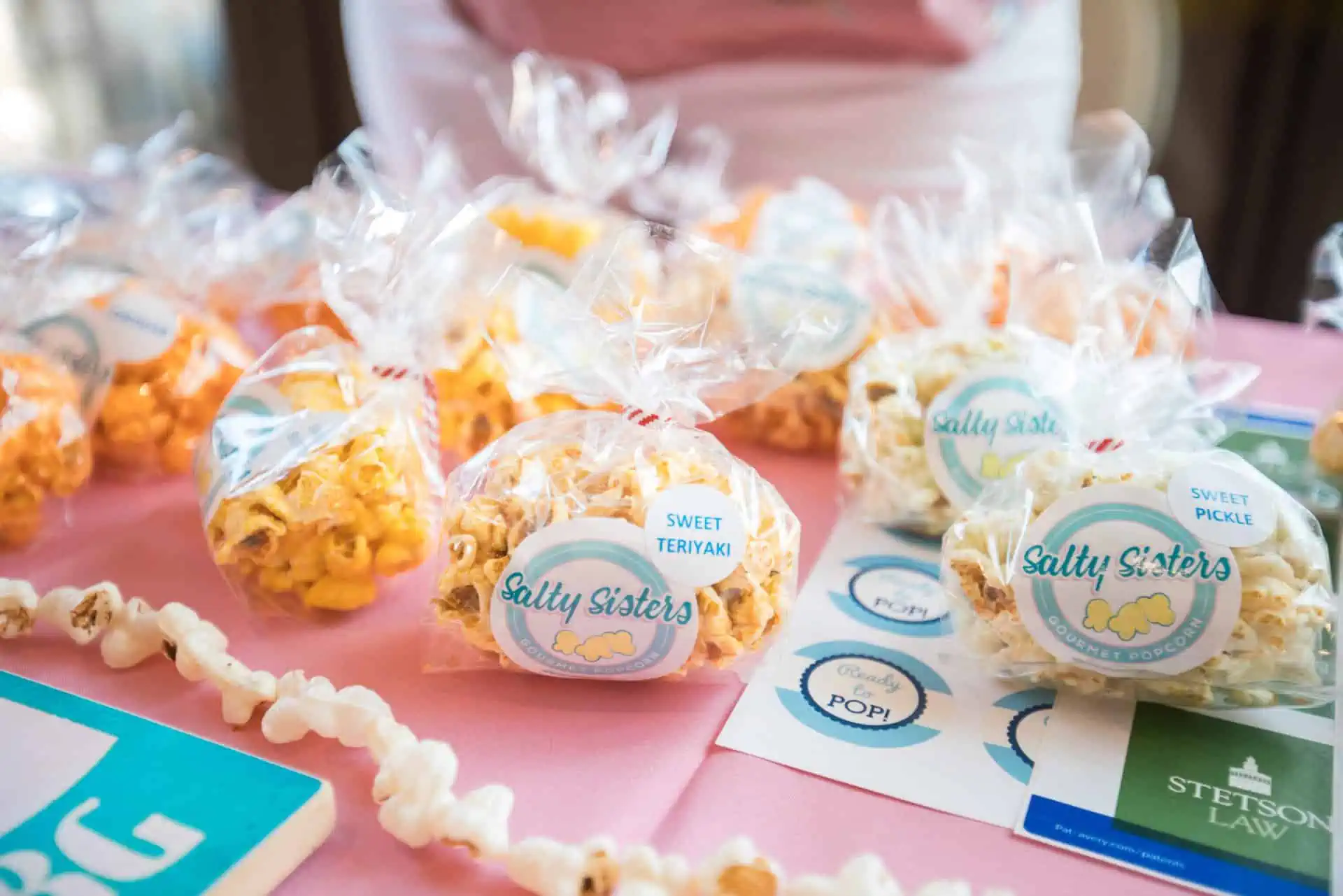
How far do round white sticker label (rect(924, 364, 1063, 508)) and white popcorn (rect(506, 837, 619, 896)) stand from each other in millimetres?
430

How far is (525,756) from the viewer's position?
69 cm

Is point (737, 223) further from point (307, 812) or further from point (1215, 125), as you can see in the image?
point (1215, 125)

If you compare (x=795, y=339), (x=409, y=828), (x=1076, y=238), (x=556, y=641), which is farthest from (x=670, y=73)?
(x=409, y=828)

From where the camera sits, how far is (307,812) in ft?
1.98

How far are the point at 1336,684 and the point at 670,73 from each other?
3.84ft

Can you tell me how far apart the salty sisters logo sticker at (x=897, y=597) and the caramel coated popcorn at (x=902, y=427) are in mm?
44

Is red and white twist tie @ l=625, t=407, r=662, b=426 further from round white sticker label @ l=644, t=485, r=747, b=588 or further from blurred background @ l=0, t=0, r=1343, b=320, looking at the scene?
blurred background @ l=0, t=0, r=1343, b=320

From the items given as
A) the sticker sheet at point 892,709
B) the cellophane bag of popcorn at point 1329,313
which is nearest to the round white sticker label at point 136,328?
the sticker sheet at point 892,709

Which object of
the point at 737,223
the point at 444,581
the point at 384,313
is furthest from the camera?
the point at 737,223

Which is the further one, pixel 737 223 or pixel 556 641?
pixel 737 223

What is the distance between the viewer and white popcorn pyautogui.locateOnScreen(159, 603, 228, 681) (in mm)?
722

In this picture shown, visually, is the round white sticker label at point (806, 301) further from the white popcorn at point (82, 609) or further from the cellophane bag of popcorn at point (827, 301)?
the white popcorn at point (82, 609)

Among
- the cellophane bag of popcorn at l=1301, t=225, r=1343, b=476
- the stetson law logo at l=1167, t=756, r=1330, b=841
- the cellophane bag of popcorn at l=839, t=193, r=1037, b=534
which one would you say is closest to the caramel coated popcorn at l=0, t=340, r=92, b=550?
the cellophane bag of popcorn at l=839, t=193, r=1037, b=534

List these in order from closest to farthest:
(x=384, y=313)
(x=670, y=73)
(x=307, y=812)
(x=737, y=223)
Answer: (x=307, y=812), (x=384, y=313), (x=737, y=223), (x=670, y=73)
